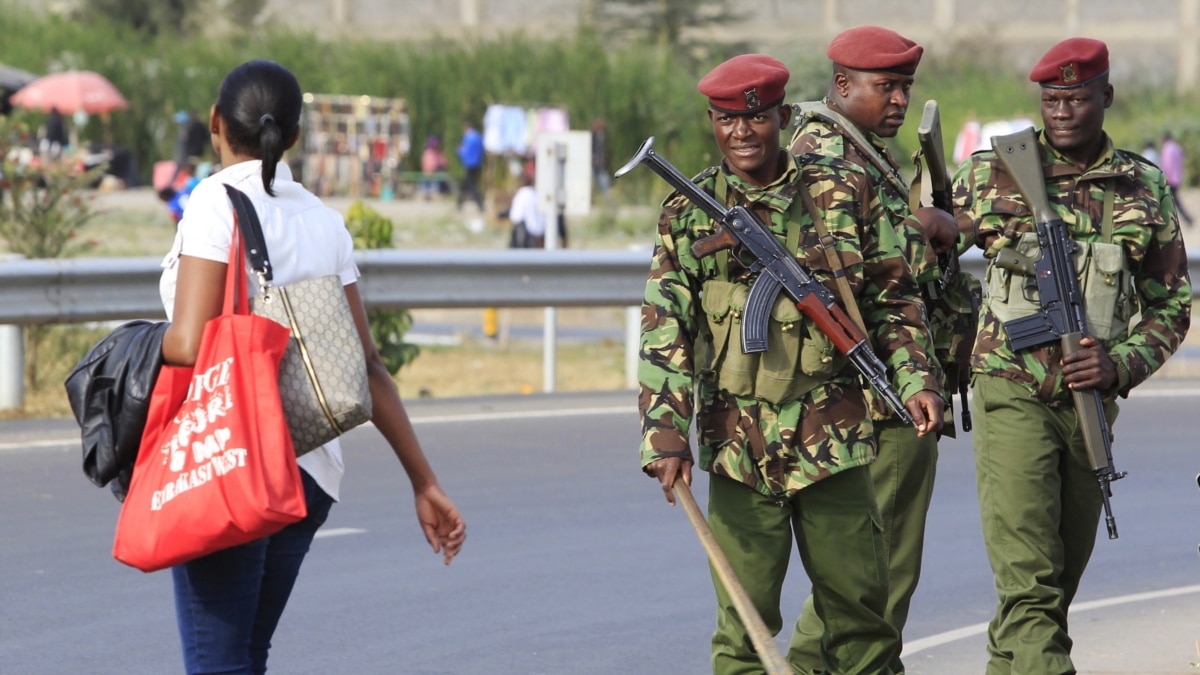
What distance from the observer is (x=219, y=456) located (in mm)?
3432

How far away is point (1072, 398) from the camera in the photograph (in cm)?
523

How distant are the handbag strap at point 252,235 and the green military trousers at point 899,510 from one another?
2.02 metres

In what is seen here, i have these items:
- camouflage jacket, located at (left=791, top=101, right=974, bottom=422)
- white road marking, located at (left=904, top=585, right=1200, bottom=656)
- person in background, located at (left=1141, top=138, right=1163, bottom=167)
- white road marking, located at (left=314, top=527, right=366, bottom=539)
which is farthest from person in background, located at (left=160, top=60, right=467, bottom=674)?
person in background, located at (left=1141, top=138, right=1163, bottom=167)

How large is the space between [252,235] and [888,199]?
6.32ft

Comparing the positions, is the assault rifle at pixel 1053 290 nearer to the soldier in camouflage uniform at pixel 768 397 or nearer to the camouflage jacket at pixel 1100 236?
the camouflage jacket at pixel 1100 236

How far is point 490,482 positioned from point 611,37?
147 feet

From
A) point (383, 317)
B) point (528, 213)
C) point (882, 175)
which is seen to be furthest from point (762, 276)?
point (528, 213)

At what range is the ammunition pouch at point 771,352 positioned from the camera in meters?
4.38

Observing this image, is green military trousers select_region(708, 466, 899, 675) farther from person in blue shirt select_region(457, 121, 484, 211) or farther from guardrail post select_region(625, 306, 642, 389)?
person in blue shirt select_region(457, 121, 484, 211)

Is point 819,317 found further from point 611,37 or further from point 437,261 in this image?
point 611,37

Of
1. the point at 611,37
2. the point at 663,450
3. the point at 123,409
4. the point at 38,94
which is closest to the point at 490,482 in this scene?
the point at 663,450

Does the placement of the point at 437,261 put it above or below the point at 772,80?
below

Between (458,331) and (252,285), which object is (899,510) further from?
(458,331)

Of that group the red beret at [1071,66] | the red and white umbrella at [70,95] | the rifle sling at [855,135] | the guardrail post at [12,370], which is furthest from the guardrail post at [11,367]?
the red and white umbrella at [70,95]
